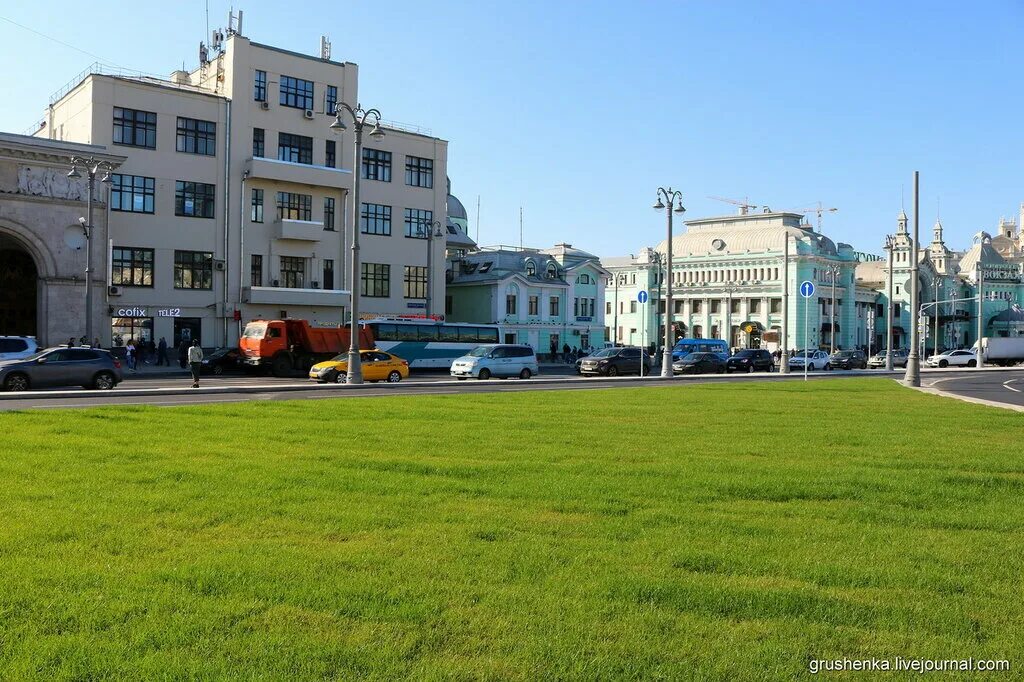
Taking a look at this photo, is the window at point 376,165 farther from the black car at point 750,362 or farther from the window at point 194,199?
the black car at point 750,362

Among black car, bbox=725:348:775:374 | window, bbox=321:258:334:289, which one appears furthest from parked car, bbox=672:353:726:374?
window, bbox=321:258:334:289

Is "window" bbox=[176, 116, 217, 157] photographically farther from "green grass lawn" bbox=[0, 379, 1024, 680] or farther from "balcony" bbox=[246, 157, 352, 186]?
"green grass lawn" bbox=[0, 379, 1024, 680]

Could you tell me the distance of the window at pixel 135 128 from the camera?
53688 mm

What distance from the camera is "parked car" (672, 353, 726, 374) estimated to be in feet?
180

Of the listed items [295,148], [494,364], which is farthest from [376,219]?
[494,364]

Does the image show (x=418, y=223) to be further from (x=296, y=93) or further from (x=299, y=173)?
(x=296, y=93)

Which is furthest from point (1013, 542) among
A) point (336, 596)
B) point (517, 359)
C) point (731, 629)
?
point (517, 359)

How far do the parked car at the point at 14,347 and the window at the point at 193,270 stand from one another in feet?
70.8

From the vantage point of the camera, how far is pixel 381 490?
9.52 m

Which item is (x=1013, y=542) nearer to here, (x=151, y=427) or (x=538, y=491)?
(x=538, y=491)

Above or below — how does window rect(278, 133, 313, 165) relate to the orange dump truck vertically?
above

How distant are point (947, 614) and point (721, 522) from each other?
2668mm

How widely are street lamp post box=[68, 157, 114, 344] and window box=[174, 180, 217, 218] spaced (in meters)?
5.43

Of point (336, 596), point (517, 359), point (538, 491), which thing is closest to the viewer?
point (336, 596)
